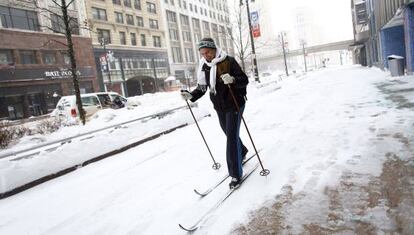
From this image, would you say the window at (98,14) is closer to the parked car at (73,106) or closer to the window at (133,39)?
the window at (133,39)

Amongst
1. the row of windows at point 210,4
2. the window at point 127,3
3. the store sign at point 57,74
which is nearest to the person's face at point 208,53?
the store sign at point 57,74

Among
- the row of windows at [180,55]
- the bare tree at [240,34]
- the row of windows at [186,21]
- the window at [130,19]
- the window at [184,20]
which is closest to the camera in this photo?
Result: the bare tree at [240,34]

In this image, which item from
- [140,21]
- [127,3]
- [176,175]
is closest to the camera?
[176,175]

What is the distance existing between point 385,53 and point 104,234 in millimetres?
26037

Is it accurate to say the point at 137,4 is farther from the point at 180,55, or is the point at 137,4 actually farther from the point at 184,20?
the point at 184,20

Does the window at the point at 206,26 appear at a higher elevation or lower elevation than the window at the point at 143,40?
higher

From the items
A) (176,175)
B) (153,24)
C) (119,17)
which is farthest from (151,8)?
(176,175)

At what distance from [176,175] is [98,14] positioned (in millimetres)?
46752

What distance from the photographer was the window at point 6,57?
33.1 m

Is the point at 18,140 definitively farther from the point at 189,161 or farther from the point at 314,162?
the point at 314,162

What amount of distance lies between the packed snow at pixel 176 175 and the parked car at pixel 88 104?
1050cm

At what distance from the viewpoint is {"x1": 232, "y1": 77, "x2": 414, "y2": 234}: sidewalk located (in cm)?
314

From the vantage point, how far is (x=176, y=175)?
5.53 metres

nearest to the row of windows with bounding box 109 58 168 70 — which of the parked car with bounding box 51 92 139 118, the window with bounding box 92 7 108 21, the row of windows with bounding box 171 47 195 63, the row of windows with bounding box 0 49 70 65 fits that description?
the row of windows with bounding box 171 47 195 63
